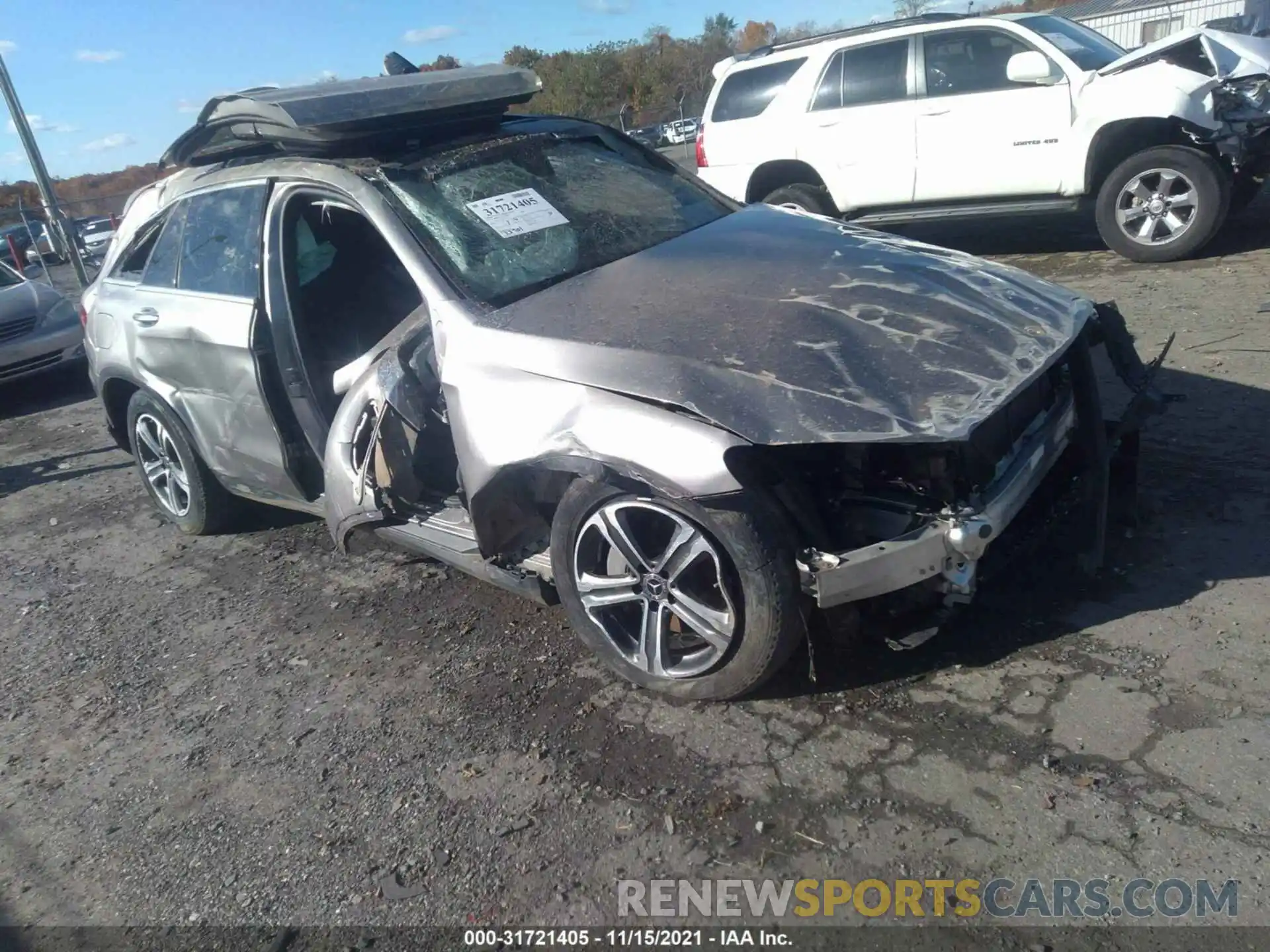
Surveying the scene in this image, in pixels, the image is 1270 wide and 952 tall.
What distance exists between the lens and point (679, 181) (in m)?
4.60

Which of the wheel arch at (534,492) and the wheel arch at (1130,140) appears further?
the wheel arch at (1130,140)

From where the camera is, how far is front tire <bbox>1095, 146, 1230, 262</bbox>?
7188 mm

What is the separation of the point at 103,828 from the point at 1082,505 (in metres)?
3.40

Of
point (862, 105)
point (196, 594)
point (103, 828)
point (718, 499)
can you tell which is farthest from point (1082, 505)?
point (862, 105)

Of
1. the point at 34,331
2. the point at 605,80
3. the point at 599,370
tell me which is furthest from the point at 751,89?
the point at 605,80

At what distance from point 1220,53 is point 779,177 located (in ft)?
11.9

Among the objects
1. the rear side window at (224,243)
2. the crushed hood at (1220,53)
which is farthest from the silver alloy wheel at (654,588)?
the crushed hood at (1220,53)

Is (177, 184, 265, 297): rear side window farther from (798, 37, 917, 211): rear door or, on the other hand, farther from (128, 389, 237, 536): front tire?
(798, 37, 917, 211): rear door

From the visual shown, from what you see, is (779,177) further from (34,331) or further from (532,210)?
(34,331)

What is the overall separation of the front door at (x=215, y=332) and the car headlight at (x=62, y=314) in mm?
5651

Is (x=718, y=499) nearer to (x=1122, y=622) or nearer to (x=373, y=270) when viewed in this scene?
(x=1122, y=622)

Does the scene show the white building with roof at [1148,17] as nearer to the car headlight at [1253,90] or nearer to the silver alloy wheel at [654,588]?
the car headlight at [1253,90]

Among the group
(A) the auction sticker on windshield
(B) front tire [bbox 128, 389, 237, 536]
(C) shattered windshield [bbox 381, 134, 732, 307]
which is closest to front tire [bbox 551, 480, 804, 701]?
(C) shattered windshield [bbox 381, 134, 732, 307]

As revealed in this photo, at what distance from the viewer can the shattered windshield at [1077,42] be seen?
7801 millimetres
